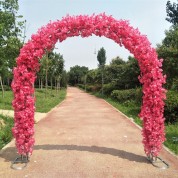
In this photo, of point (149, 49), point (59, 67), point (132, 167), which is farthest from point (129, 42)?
point (59, 67)

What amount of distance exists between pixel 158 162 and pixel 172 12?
30673mm

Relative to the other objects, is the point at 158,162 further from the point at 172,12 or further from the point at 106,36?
the point at 172,12

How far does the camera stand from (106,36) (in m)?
8.13

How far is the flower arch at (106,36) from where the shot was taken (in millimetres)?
7848

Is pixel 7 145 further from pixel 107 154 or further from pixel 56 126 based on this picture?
pixel 56 126

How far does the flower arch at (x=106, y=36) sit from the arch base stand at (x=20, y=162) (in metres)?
0.23

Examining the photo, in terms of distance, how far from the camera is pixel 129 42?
311 inches

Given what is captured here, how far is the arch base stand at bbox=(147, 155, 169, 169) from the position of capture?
7.66 m

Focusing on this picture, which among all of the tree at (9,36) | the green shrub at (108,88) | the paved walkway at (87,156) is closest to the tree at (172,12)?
the green shrub at (108,88)

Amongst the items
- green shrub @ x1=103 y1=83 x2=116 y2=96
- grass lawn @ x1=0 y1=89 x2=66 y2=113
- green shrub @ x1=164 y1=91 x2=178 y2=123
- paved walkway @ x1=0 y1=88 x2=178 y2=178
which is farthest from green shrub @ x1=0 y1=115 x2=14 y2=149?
green shrub @ x1=103 y1=83 x2=116 y2=96

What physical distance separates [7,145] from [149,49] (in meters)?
5.15

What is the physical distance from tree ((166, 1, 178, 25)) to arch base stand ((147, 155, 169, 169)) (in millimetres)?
29868

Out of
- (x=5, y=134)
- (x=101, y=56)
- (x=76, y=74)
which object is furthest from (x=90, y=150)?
(x=76, y=74)

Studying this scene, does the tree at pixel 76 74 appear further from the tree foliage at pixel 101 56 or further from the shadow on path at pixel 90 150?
the shadow on path at pixel 90 150
